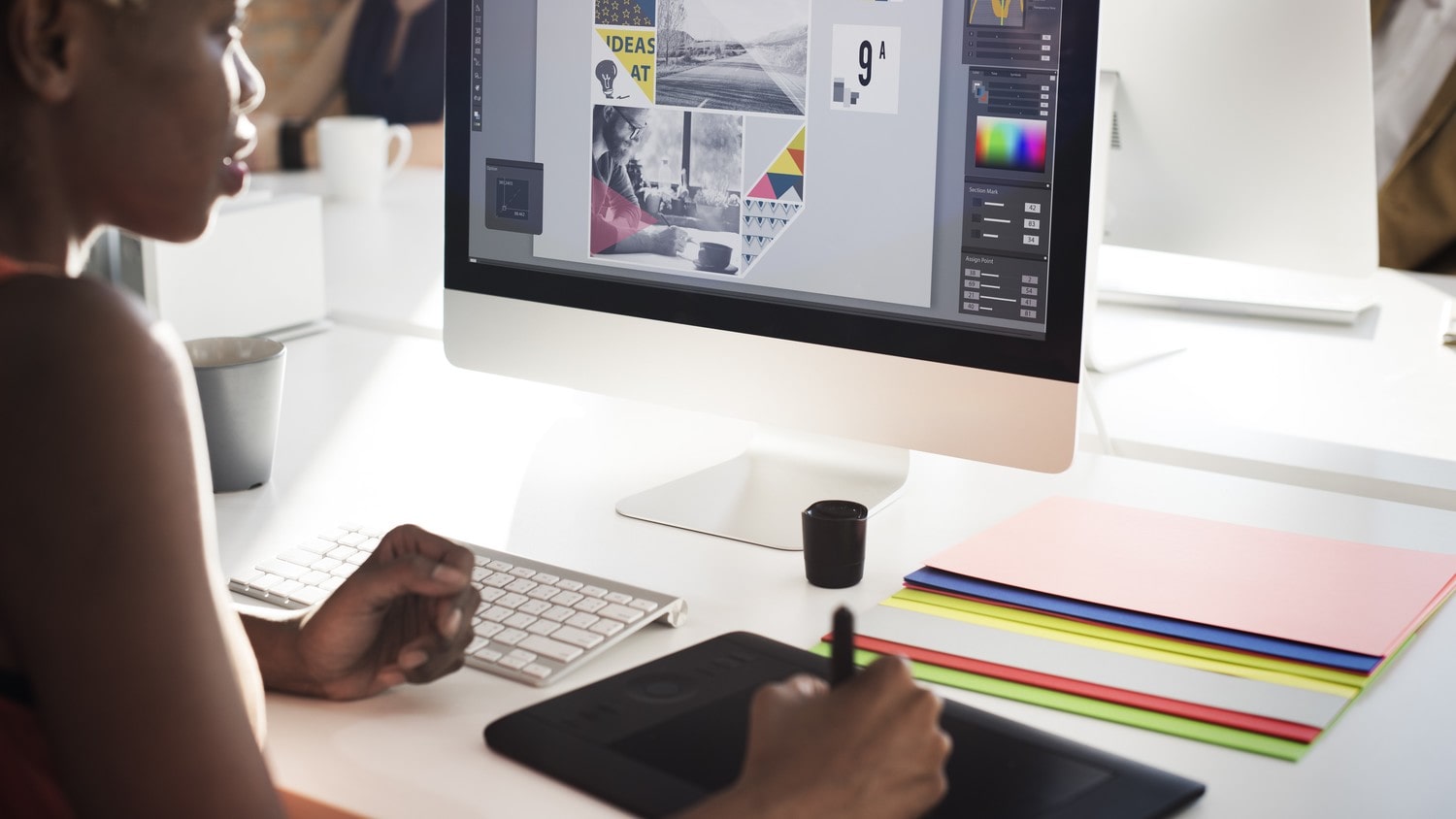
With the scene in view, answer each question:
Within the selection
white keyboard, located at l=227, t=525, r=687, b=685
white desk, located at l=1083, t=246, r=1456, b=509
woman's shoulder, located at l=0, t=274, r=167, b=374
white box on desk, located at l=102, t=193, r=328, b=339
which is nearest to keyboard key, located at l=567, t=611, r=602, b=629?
white keyboard, located at l=227, t=525, r=687, b=685

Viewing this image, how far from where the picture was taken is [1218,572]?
40.0 inches

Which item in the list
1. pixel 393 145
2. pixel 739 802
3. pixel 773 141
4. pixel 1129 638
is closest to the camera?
pixel 739 802

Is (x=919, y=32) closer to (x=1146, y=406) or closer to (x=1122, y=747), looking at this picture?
→ (x=1122, y=747)

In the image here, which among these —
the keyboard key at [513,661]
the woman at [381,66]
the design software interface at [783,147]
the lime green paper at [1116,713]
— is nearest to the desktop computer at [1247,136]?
the design software interface at [783,147]

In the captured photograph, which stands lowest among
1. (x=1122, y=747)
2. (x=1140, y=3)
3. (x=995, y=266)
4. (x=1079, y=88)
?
(x=1122, y=747)

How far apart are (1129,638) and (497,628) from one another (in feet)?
1.41

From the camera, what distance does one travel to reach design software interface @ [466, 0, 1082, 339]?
0.97 meters

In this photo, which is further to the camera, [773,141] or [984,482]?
[984,482]

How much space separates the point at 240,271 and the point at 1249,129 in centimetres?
123

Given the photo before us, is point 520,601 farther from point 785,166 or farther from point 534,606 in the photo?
point 785,166

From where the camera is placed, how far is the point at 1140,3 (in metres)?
1.58

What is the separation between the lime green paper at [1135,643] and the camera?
85cm

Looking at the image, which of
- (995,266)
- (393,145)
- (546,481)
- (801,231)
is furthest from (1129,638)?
(393,145)

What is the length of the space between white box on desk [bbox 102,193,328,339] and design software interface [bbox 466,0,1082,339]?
1.81ft
